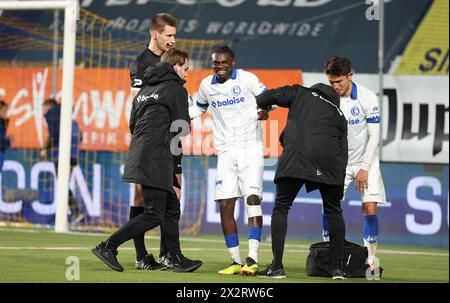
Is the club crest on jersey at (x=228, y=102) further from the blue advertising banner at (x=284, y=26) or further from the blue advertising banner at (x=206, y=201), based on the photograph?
the blue advertising banner at (x=284, y=26)

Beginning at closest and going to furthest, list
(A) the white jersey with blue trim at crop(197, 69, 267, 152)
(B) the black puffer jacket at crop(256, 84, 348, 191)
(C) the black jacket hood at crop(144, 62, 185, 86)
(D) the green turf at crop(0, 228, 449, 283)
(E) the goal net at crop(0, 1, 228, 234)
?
1. (D) the green turf at crop(0, 228, 449, 283)
2. (B) the black puffer jacket at crop(256, 84, 348, 191)
3. (C) the black jacket hood at crop(144, 62, 185, 86)
4. (A) the white jersey with blue trim at crop(197, 69, 267, 152)
5. (E) the goal net at crop(0, 1, 228, 234)

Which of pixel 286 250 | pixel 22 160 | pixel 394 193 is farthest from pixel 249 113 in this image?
pixel 22 160

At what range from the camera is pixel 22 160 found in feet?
59.3

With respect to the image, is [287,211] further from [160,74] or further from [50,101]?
[50,101]

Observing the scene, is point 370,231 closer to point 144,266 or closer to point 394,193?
point 144,266

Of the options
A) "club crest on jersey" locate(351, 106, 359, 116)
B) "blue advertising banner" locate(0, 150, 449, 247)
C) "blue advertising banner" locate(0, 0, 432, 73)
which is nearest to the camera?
"club crest on jersey" locate(351, 106, 359, 116)

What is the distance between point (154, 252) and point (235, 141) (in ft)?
8.67

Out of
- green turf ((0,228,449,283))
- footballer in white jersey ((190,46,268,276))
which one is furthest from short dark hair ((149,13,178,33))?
green turf ((0,228,449,283))

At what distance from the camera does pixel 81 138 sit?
17.8 metres

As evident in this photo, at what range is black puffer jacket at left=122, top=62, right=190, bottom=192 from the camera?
8.98 m

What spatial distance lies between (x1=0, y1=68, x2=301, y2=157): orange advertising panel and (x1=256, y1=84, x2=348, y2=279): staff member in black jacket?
7.26m

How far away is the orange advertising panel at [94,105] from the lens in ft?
56.5

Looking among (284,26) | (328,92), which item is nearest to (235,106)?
(328,92)

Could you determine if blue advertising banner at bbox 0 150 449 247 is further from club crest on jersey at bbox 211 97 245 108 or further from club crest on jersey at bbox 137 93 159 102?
club crest on jersey at bbox 137 93 159 102
